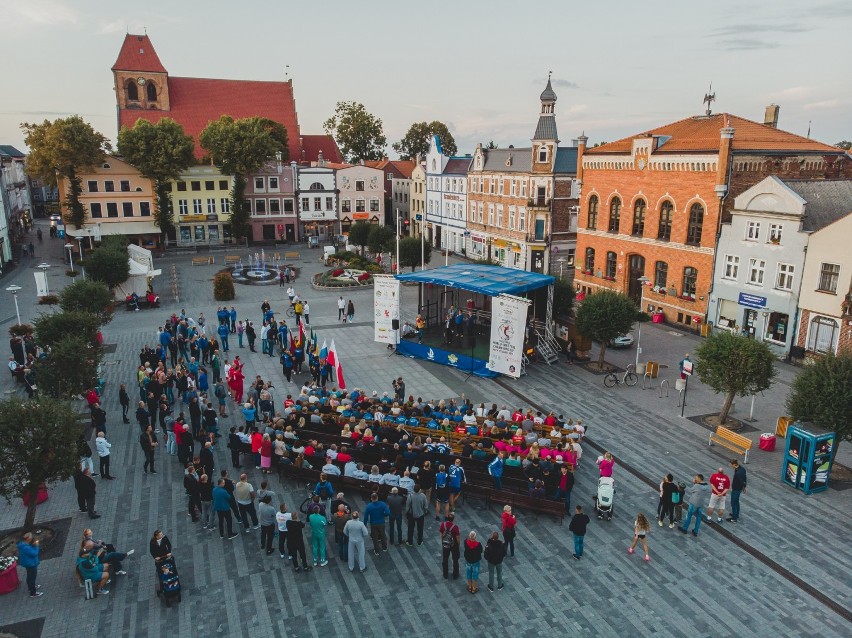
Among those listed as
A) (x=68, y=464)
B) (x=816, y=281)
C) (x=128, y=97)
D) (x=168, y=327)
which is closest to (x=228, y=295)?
(x=168, y=327)

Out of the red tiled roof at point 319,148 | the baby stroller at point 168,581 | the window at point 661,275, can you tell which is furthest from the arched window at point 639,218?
the red tiled roof at point 319,148

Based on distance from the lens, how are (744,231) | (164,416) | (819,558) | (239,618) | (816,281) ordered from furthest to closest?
(744,231) < (816,281) < (164,416) < (819,558) < (239,618)

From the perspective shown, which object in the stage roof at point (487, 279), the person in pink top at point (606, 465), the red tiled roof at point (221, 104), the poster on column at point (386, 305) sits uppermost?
the red tiled roof at point (221, 104)

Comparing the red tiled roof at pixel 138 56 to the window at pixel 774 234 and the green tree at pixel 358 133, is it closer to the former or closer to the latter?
the green tree at pixel 358 133

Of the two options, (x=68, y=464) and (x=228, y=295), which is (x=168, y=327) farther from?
(x=68, y=464)

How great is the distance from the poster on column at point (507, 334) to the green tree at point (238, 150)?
43.7m

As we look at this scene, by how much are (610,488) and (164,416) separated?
521 inches

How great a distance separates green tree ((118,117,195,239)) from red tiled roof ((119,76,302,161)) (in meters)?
9.74

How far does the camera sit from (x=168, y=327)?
2780cm

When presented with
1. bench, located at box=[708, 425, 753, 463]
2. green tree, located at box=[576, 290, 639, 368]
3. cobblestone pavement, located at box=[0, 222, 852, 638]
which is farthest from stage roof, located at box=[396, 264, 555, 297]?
bench, located at box=[708, 425, 753, 463]

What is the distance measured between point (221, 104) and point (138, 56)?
9.88 metres

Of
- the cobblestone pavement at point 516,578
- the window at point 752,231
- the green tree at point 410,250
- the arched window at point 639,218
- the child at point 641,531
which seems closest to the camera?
the cobblestone pavement at point 516,578

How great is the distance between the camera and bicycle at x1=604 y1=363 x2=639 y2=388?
24.5 metres

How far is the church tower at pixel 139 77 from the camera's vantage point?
6788 centimetres
